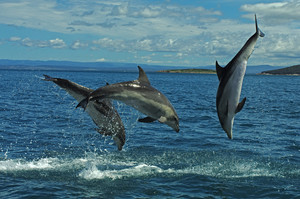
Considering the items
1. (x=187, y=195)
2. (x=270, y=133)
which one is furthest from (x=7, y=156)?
(x=270, y=133)

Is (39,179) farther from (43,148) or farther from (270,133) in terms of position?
(270,133)

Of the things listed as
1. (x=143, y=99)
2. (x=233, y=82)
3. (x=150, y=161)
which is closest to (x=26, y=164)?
(x=150, y=161)

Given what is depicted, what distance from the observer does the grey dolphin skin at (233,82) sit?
10078mm

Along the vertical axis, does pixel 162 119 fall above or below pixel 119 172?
above

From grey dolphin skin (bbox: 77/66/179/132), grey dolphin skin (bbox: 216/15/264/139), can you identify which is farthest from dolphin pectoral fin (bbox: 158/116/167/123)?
grey dolphin skin (bbox: 216/15/264/139)

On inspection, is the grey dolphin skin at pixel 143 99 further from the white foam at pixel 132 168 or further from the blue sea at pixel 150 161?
the white foam at pixel 132 168

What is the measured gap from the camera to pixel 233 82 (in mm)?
10133

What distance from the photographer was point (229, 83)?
10.2m

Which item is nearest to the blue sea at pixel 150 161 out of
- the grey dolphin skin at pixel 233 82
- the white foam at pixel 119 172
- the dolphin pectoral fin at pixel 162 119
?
the white foam at pixel 119 172

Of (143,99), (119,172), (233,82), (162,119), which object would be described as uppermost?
(233,82)

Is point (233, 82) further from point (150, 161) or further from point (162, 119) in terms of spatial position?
point (150, 161)

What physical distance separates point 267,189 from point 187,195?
3696 millimetres

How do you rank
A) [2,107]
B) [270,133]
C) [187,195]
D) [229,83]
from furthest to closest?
[2,107] → [270,133] → [187,195] → [229,83]

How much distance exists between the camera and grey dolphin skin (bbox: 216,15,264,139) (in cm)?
1008
